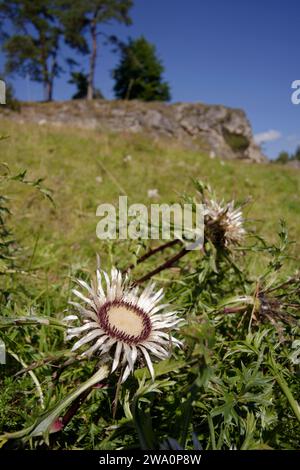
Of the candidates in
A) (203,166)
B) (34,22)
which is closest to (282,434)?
(203,166)

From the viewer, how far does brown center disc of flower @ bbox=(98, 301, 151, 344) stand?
39.6 inches

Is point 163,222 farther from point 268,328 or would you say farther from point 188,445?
point 188,445

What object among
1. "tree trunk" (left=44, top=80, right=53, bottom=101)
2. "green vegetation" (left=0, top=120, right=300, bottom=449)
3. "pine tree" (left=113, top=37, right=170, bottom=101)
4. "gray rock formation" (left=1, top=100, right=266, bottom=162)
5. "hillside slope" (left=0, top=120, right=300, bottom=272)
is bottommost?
"green vegetation" (left=0, top=120, right=300, bottom=449)

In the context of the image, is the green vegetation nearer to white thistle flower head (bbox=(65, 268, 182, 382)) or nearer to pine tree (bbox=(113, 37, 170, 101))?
white thistle flower head (bbox=(65, 268, 182, 382))

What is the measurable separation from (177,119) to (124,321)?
22.0 metres

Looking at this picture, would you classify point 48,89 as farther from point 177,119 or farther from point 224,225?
point 224,225

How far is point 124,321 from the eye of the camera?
1.05 metres

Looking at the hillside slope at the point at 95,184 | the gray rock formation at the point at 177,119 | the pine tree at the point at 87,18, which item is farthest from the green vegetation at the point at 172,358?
the pine tree at the point at 87,18

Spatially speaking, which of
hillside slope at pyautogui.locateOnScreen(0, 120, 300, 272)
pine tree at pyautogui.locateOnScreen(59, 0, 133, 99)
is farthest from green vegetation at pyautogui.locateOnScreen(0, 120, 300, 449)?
pine tree at pyautogui.locateOnScreen(59, 0, 133, 99)

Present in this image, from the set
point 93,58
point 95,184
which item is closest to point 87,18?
point 93,58

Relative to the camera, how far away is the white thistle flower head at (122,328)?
0.97 m

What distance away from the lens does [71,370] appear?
1291 mm

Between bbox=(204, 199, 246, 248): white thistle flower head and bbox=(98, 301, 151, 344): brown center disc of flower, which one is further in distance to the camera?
bbox=(204, 199, 246, 248): white thistle flower head
